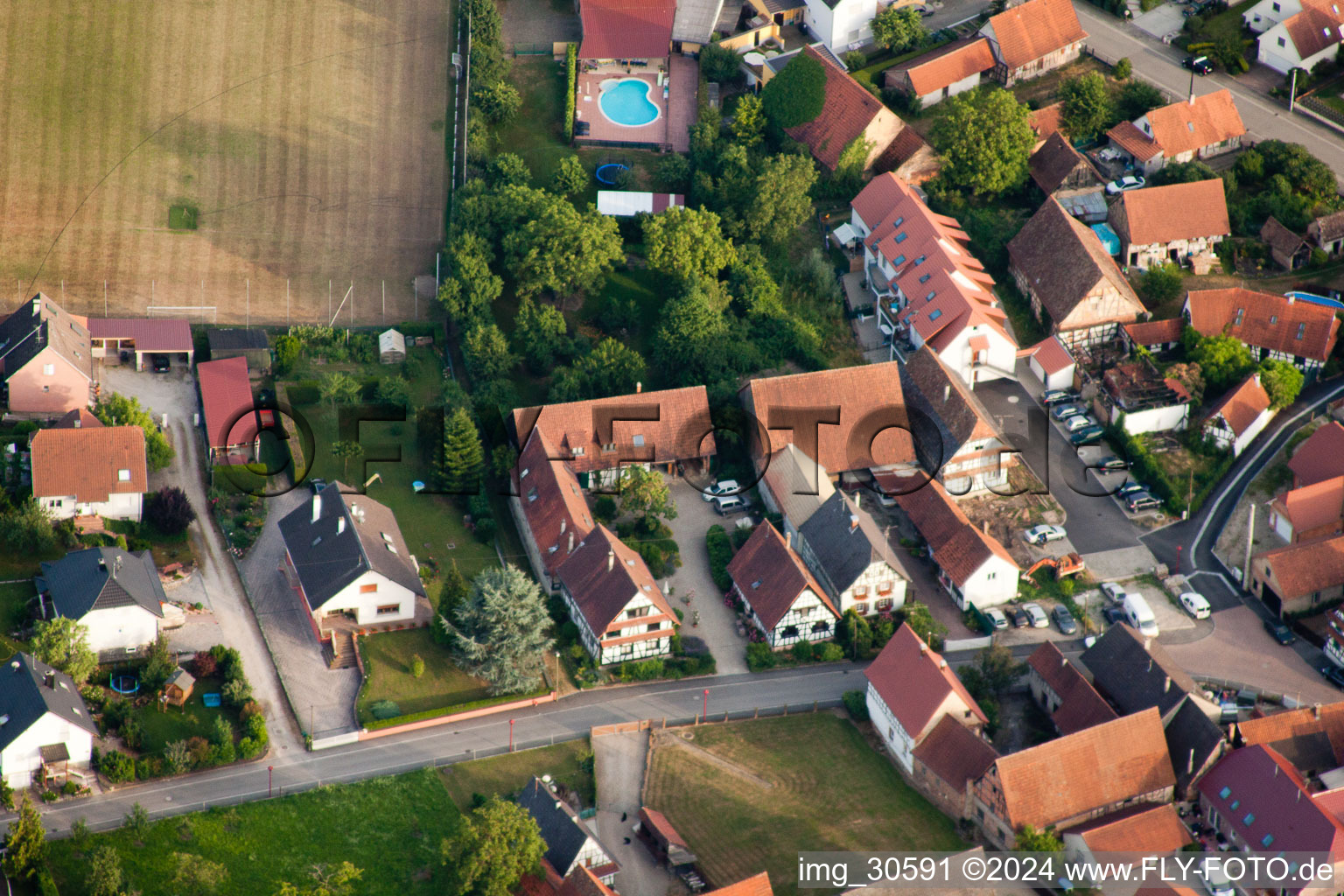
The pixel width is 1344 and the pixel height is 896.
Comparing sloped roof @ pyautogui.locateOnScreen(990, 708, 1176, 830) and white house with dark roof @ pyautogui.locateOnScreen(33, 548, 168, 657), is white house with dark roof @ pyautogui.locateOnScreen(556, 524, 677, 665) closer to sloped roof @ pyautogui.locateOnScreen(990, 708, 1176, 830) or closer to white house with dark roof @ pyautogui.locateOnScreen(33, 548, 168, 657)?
sloped roof @ pyautogui.locateOnScreen(990, 708, 1176, 830)

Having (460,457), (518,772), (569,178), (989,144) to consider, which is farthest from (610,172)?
(518,772)

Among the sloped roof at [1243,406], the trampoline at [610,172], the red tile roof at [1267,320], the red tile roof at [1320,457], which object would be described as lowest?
the red tile roof at [1320,457]

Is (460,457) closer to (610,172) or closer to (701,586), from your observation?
(701,586)

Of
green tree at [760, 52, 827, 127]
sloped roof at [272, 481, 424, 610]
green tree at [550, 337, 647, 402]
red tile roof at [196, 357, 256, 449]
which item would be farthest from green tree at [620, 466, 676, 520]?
green tree at [760, 52, 827, 127]

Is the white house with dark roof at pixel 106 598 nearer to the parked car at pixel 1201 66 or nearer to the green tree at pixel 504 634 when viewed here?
the green tree at pixel 504 634

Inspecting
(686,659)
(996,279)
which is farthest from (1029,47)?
(686,659)

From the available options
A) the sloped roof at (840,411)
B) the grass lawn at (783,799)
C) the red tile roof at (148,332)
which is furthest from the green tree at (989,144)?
the red tile roof at (148,332)

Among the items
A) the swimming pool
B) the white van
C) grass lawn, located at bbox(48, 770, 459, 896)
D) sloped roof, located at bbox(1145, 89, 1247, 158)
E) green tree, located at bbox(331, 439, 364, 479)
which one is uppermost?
sloped roof, located at bbox(1145, 89, 1247, 158)
